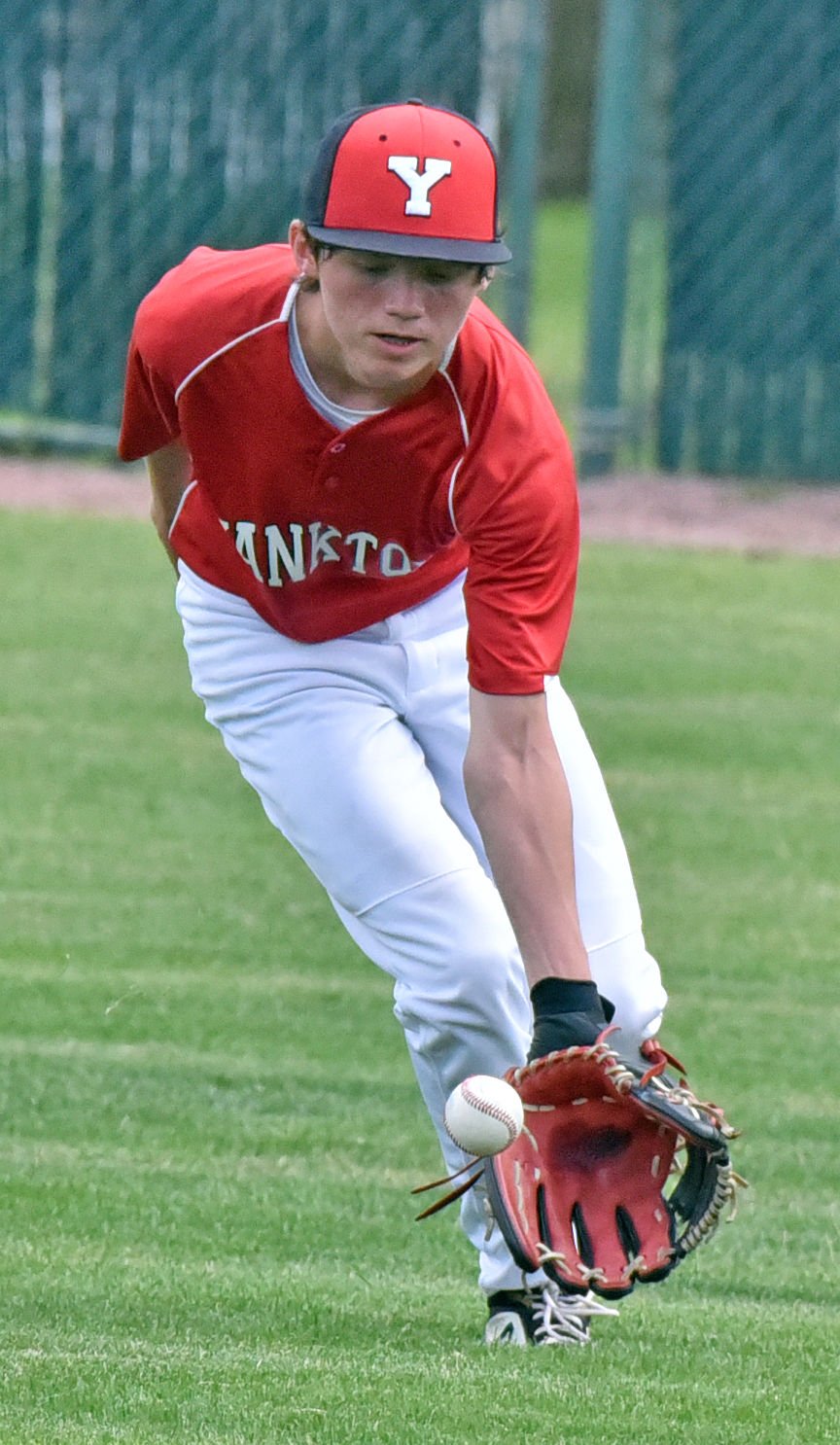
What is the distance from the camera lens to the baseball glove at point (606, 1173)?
4.33 metres

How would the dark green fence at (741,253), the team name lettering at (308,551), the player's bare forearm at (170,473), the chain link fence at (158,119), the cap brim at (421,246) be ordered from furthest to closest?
the chain link fence at (158,119) → the dark green fence at (741,253) → the player's bare forearm at (170,473) → the team name lettering at (308,551) → the cap brim at (421,246)

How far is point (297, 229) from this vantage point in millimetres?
4461

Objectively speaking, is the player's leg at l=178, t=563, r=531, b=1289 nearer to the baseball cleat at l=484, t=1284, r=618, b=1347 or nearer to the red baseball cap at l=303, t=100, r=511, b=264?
the baseball cleat at l=484, t=1284, r=618, b=1347

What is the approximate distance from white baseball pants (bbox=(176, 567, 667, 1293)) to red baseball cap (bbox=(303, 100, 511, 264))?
95cm

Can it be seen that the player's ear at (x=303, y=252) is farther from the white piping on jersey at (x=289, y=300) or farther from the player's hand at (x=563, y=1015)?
the player's hand at (x=563, y=1015)

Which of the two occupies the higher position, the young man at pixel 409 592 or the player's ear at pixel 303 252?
the player's ear at pixel 303 252

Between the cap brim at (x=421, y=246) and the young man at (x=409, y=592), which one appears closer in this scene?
the cap brim at (x=421, y=246)

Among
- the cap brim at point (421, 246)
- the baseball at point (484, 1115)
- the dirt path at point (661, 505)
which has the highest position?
the cap brim at point (421, 246)

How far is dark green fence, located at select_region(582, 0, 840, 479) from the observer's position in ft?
58.3

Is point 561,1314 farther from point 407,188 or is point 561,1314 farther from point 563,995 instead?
point 407,188

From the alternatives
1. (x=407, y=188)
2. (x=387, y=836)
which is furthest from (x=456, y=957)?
(x=407, y=188)

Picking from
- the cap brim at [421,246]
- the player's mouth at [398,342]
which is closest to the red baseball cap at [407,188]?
the cap brim at [421,246]

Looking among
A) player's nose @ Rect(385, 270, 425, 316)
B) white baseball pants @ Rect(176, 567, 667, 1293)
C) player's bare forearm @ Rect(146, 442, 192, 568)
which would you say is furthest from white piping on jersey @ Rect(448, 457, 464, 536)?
player's bare forearm @ Rect(146, 442, 192, 568)

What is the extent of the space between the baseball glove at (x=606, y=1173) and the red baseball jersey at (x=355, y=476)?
0.70 meters
